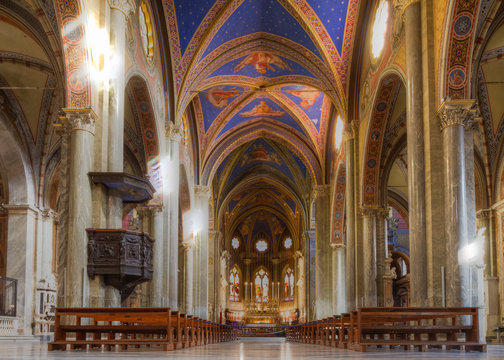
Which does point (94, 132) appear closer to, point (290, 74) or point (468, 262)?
point (468, 262)

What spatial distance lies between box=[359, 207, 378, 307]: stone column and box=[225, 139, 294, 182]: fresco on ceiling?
51.1 feet

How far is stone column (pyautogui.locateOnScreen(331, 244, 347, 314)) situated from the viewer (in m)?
27.1

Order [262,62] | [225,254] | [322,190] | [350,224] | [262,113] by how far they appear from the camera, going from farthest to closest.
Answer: [225,254] → [262,113] → [322,190] → [262,62] → [350,224]

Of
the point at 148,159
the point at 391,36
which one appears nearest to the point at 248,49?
the point at 148,159

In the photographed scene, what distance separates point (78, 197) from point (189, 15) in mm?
10221

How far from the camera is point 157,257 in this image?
1828 cm

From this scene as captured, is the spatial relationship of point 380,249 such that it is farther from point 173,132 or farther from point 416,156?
point 416,156

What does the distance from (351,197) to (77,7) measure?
1216cm

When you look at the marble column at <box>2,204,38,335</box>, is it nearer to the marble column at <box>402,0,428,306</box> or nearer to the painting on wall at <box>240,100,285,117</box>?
the painting on wall at <box>240,100,285,117</box>

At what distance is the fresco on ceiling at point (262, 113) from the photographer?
2900 cm

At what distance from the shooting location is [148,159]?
1939 cm

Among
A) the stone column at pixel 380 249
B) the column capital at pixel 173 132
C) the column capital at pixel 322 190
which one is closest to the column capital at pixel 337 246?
the column capital at pixel 322 190

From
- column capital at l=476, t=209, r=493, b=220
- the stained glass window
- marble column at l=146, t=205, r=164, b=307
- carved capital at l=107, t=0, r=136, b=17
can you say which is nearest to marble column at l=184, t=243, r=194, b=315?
marble column at l=146, t=205, r=164, b=307

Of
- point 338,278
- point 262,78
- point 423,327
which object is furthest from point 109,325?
point 338,278
